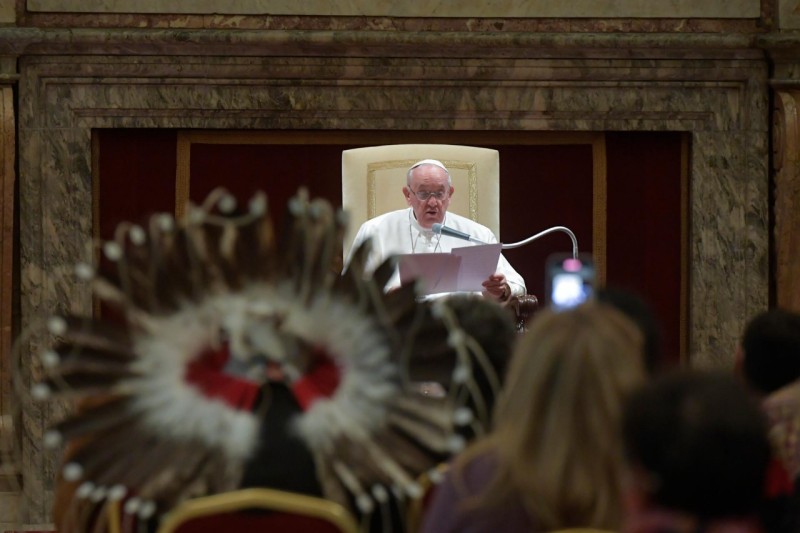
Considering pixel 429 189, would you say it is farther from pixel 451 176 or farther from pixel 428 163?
pixel 451 176

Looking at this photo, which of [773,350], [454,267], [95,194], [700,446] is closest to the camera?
[700,446]

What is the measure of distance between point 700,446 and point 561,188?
4.71 m

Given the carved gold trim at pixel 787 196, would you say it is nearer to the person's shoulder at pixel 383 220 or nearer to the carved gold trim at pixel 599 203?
the carved gold trim at pixel 599 203

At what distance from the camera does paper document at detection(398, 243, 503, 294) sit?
4.62 m

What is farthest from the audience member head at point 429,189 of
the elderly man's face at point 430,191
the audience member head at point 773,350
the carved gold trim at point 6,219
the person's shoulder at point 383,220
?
the audience member head at point 773,350

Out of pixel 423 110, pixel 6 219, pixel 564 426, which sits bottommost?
pixel 564 426

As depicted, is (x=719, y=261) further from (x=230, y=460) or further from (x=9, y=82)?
(x=230, y=460)

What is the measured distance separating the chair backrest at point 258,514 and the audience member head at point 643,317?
1.88 ft

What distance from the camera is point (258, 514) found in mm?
1703

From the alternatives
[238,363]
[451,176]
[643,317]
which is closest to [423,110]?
[451,176]

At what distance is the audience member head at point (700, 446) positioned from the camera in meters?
1.32

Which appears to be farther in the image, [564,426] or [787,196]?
[787,196]

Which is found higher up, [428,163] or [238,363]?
[428,163]

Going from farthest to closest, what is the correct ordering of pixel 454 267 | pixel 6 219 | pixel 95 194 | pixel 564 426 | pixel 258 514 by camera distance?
1. pixel 95 194
2. pixel 6 219
3. pixel 454 267
4. pixel 258 514
5. pixel 564 426
